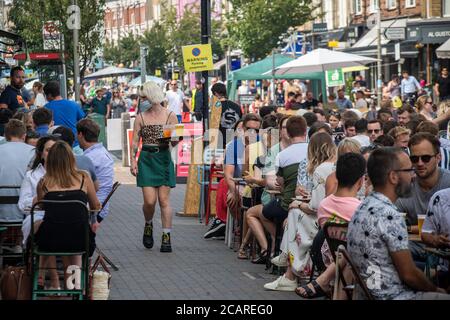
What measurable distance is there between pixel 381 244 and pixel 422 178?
→ 2.30 m

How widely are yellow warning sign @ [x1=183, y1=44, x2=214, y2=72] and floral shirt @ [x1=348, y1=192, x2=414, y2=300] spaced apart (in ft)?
34.1

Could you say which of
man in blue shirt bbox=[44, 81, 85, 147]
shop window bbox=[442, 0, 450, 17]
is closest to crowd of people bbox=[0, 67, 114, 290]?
man in blue shirt bbox=[44, 81, 85, 147]

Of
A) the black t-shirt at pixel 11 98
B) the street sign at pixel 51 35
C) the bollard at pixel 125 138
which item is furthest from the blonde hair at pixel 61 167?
the street sign at pixel 51 35

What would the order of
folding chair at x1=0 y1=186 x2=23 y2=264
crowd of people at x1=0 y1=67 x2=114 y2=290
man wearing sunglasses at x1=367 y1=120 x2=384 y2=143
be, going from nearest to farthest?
crowd of people at x1=0 y1=67 x2=114 y2=290 < folding chair at x1=0 y1=186 x2=23 y2=264 < man wearing sunglasses at x1=367 y1=120 x2=384 y2=143

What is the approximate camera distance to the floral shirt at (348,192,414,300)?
7.56 metres

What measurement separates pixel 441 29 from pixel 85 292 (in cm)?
3938

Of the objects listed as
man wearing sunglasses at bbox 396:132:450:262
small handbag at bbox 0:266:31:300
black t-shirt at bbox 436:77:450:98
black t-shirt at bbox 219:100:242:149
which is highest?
black t-shirt at bbox 436:77:450:98

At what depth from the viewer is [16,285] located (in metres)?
10.1

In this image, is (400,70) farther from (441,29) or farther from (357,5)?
(357,5)

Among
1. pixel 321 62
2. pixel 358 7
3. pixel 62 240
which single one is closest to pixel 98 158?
pixel 62 240

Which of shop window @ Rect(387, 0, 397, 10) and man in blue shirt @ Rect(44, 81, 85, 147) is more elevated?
shop window @ Rect(387, 0, 397, 10)

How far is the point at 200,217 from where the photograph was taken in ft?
58.3

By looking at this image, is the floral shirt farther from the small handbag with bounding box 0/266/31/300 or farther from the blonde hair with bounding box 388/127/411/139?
the blonde hair with bounding box 388/127/411/139
